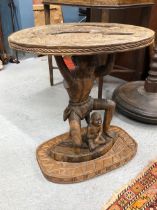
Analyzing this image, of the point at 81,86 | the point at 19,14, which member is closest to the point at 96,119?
the point at 81,86

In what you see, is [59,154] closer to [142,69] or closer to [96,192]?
[96,192]

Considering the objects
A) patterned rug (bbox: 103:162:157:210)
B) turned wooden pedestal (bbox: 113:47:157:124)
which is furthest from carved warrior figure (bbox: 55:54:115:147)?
turned wooden pedestal (bbox: 113:47:157:124)

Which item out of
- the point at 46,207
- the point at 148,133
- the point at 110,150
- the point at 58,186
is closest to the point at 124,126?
the point at 148,133

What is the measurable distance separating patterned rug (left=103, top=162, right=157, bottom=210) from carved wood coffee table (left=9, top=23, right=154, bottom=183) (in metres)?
0.16

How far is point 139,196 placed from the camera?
121 centimetres

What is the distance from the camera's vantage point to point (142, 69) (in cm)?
247

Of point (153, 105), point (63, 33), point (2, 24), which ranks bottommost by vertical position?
point (153, 105)

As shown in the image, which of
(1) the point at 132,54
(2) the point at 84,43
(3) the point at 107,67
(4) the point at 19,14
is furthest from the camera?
(4) the point at 19,14

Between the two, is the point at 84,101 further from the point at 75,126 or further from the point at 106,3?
the point at 106,3

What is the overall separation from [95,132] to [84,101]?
0.22 meters

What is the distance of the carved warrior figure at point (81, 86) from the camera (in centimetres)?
118

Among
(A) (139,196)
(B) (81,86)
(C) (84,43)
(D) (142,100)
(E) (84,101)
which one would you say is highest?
(C) (84,43)

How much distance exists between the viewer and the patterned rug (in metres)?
1.16

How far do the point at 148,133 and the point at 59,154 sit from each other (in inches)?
28.2
